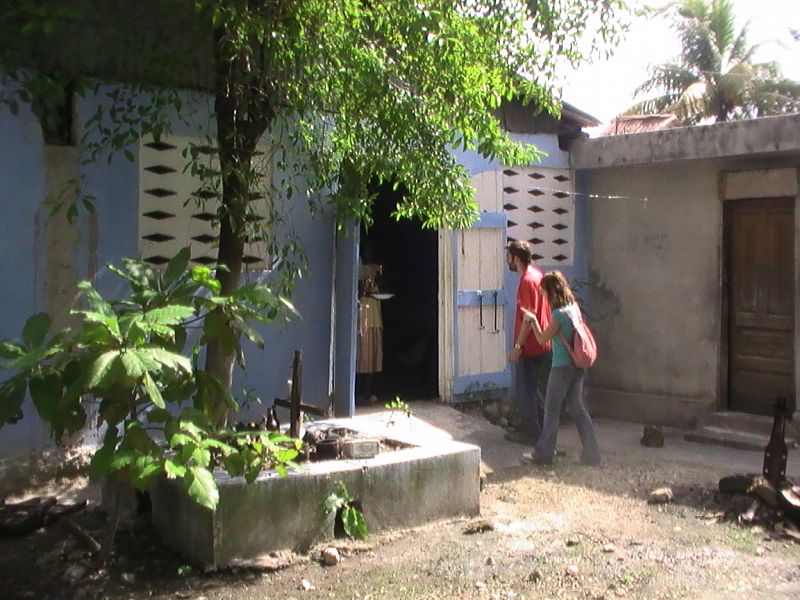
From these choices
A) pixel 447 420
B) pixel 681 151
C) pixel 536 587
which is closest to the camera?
pixel 536 587

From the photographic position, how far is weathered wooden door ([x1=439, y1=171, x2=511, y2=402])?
8.92 meters

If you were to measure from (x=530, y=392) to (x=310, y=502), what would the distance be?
10.7ft

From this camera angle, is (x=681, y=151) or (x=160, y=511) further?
(x=681, y=151)

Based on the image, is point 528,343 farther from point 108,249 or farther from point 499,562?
point 108,249

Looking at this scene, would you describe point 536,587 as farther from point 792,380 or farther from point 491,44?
point 792,380

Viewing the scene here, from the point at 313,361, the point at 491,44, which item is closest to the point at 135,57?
the point at 491,44

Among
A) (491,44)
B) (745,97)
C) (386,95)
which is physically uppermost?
(745,97)

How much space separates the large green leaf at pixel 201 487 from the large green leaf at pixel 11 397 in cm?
85

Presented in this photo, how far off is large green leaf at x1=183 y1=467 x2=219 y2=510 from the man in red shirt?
159 inches

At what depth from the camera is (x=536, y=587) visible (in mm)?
4773

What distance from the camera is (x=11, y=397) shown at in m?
4.09

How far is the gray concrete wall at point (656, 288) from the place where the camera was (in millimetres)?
9430

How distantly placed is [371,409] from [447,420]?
0.76m

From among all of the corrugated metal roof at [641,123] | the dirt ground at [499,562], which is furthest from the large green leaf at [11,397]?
the corrugated metal roof at [641,123]
